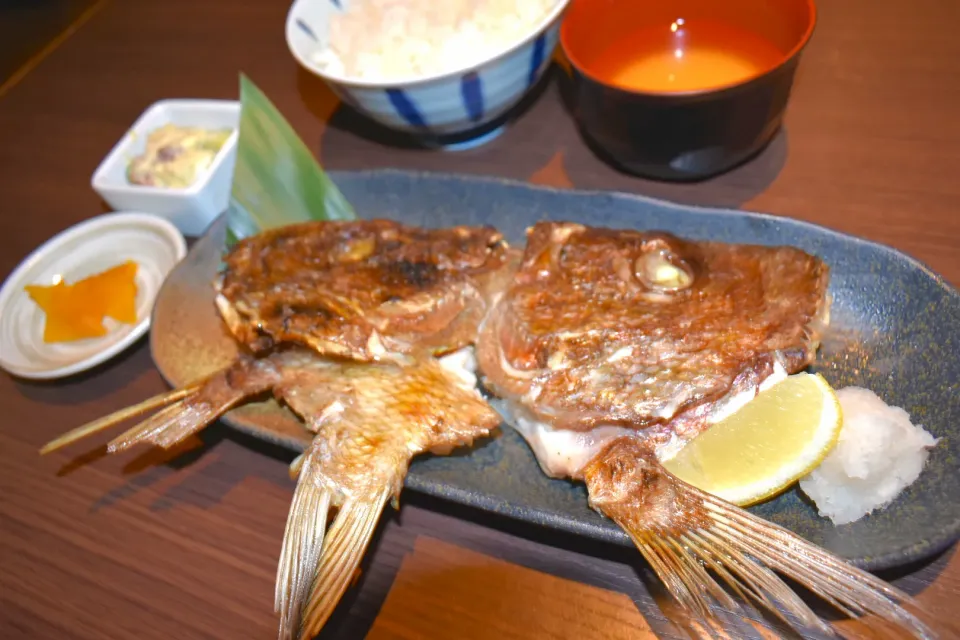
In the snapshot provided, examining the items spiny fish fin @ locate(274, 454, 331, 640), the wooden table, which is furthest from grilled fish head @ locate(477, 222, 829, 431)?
spiny fish fin @ locate(274, 454, 331, 640)

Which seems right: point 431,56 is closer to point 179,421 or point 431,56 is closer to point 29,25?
point 179,421

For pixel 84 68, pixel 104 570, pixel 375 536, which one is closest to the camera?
pixel 375 536

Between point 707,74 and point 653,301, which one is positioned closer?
point 653,301

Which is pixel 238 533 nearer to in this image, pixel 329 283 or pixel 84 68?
pixel 329 283

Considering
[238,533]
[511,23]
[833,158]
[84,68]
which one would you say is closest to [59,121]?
[84,68]

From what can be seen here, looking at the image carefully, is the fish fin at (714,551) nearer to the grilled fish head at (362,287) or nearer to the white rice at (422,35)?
the grilled fish head at (362,287)

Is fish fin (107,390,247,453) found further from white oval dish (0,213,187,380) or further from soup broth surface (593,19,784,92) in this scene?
soup broth surface (593,19,784,92)

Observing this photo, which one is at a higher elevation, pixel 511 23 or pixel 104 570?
pixel 511 23
